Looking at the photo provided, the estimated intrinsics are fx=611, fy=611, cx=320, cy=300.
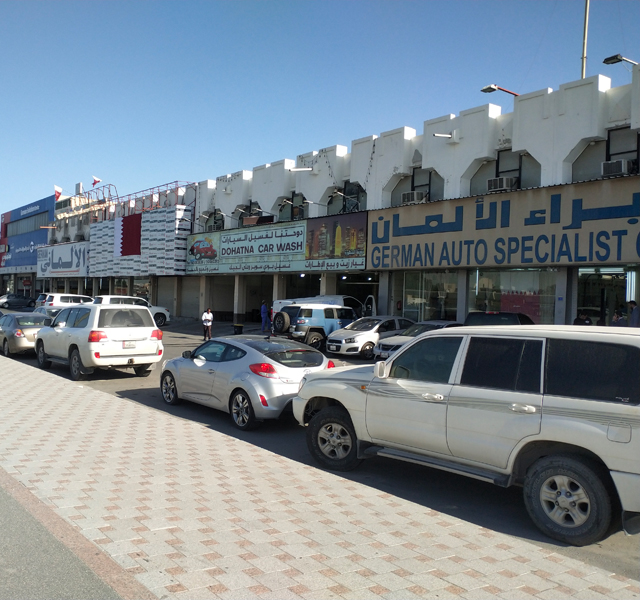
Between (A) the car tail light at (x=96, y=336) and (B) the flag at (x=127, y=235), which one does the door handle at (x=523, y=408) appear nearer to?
(A) the car tail light at (x=96, y=336)

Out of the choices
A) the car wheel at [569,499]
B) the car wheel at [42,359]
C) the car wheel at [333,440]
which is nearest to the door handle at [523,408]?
the car wheel at [569,499]

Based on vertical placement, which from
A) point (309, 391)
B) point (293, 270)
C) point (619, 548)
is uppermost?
point (293, 270)

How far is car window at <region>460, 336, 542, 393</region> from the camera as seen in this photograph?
542 centimetres

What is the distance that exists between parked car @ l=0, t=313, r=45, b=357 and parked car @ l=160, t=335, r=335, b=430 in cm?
978

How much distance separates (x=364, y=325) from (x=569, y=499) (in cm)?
1606

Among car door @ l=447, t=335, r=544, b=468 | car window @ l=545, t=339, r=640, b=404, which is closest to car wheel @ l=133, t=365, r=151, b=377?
car door @ l=447, t=335, r=544, b=468

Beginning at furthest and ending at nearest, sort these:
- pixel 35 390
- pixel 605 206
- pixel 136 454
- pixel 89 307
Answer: pixel 605 206 < pixel 89 307 < pixel 35 390 < pixel 136 454

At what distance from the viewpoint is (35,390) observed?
470 inches

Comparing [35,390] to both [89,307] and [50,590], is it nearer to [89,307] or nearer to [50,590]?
[89,307]

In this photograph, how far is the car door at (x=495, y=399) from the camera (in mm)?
5336

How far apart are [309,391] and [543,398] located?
3005 millimetres

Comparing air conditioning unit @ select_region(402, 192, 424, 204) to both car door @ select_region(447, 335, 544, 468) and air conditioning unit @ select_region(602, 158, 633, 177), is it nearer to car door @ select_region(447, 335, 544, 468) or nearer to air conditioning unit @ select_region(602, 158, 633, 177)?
air conditioning unit @ select_region(602, 158, 633, 177)

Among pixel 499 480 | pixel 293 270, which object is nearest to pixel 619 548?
pixel 499 480

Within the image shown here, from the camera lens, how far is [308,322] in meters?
22.7
